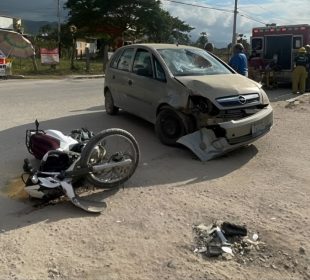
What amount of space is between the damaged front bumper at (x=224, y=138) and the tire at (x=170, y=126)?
291 mm

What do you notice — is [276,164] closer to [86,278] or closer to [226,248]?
[226,248]

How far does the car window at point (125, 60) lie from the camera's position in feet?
31.0

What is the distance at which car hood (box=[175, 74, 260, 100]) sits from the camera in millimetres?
7125

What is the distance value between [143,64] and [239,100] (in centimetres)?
235

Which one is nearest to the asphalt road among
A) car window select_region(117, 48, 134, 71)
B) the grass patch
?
car window select_region(117, 48, 134, 71)

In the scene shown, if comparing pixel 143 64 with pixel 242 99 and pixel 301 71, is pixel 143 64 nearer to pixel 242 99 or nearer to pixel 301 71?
pixel 242 99

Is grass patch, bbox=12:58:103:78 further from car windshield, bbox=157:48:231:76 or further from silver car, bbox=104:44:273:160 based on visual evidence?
car windshield, bbox=157:48:231:76

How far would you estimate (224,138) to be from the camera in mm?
6953

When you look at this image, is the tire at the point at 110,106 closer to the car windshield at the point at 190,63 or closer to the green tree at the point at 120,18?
the car windshield at the point at 190,63

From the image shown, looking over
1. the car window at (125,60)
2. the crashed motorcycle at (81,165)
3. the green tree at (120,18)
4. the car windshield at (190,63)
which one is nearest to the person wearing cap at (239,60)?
the car windshield at (190,63)

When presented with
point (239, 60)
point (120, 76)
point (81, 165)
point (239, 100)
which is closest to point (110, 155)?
point (81, 165)

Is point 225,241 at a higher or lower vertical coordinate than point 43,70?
lower

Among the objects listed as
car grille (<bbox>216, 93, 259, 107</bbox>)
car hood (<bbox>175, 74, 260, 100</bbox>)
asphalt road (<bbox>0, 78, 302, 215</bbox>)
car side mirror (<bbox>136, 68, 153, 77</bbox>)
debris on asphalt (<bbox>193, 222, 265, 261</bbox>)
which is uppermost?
car side mirror (<bbox>136, 68, 153, 77</bbox>)

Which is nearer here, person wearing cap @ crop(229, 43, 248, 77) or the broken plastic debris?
the broken plastic debris
